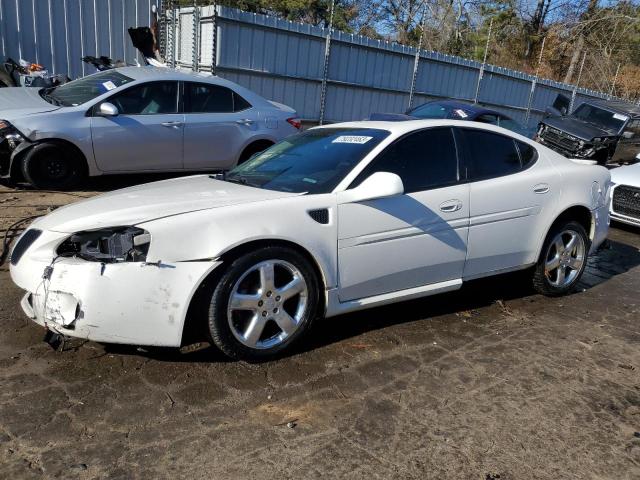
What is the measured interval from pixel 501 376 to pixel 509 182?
1.59m

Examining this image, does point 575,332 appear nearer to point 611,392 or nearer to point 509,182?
point 611,392

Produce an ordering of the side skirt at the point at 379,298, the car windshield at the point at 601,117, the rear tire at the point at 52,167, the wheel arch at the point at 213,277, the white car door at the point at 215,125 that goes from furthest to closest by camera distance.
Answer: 1. the car windshield at the point at 601,117
2. the white car door at the point at 215,125
3. the rear tire at the point at 52,167
4. the side skirt at the point at 379,298
5. the wheel arch at the point at 213,277

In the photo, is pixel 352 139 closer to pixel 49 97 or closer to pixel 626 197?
pixel 49 97

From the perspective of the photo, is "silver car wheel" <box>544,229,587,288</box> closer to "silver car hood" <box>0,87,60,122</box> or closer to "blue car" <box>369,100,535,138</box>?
"blue car" <box>369,100,535,138</box>

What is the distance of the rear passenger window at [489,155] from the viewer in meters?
4.29

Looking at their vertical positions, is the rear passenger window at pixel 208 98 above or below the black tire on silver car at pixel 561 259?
above

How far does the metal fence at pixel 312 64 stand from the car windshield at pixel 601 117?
14.4 ft

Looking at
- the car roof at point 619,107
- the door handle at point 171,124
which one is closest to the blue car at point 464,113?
the car roof at point 619,107

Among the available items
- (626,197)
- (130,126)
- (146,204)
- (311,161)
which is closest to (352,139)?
(311,161)

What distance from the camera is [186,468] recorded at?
249 cm

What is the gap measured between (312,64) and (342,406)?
11321mm

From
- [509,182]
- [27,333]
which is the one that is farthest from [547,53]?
[27,333]

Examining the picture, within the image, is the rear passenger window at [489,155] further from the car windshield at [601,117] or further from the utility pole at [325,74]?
the utility pole at [325,74]

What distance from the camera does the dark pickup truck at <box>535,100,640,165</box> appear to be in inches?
449
